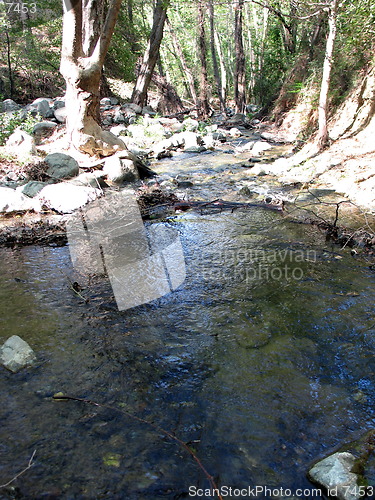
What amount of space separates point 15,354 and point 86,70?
24.2 feet

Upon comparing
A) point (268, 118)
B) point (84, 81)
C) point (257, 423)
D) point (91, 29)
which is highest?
point (91, 29)

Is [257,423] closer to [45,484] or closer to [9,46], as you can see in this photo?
[45,484]

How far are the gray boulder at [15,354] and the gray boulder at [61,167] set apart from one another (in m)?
4.90

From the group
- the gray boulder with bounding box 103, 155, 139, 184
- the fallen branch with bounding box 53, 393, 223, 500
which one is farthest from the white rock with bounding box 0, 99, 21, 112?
the fallen branch with bounding box 53, 393, 223, 500

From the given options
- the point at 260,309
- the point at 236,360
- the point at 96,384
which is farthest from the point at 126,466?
the point at 260,309

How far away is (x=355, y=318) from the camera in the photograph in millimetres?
2791

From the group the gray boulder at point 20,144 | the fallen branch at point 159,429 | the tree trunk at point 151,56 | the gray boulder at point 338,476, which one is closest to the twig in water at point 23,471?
the fallen branch at point 159,429

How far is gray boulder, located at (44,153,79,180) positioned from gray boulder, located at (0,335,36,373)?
16.1 ft

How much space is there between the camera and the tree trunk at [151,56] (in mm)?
14383

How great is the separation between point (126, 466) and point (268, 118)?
54.0 feet

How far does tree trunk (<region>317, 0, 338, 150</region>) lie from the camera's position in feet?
22.8

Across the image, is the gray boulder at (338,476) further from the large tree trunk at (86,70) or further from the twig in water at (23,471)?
the large tree trunk at (86,70)

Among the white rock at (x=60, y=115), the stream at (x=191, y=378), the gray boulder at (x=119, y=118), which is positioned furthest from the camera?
the gray boulder at (x=119, y=118)

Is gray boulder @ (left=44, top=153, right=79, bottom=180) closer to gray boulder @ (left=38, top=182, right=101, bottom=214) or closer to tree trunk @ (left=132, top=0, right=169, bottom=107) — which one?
gray boulder @ (left=38, top=182, right=101, bottom=214)
